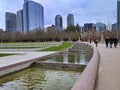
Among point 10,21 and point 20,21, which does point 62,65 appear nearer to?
point 20,21

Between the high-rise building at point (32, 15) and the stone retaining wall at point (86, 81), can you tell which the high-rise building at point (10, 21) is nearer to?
the high-rise building at point (32, 15)

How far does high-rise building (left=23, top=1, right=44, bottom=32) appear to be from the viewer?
11700 cm

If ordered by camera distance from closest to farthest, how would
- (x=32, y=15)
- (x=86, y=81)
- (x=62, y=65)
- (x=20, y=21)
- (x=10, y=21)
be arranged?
(x=86, y=81), (x=62, y=65), (x=32, y=15), (x=20, y=21), (x=10, y=21)

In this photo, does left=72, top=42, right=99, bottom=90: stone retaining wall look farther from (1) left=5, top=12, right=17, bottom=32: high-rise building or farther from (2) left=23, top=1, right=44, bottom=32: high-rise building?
(1) left=5, top=12, right=17, bottom=32: high-rise building

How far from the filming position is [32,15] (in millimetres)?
120312

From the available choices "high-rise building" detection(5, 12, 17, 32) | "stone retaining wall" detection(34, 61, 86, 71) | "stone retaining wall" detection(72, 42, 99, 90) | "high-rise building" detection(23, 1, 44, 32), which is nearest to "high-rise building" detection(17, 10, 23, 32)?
"high-rise building" detection(5, 12, 17, 32)

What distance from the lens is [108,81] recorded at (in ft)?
23.1

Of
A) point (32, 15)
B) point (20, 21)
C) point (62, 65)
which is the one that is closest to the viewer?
point (62, 65)

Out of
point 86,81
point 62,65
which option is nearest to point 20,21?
point 62,65

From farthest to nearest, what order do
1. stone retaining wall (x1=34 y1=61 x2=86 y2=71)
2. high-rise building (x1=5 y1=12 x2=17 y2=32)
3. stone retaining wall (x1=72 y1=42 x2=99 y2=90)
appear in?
high-rise building (x1=5 y1=12 x2=17 y2=32)
stone retaining wall (x1=34 y1=61 x2=86 y2=71)
stone retaining wall (x1=72 y1=42 x2=99 y2=90)

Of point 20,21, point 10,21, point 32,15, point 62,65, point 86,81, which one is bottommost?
point 62,65

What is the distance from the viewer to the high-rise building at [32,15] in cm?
11700

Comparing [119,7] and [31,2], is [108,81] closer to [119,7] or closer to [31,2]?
[119,7]

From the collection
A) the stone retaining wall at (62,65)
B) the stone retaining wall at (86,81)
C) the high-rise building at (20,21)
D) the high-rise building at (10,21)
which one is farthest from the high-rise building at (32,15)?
the stone retaining wall at (86,81)
